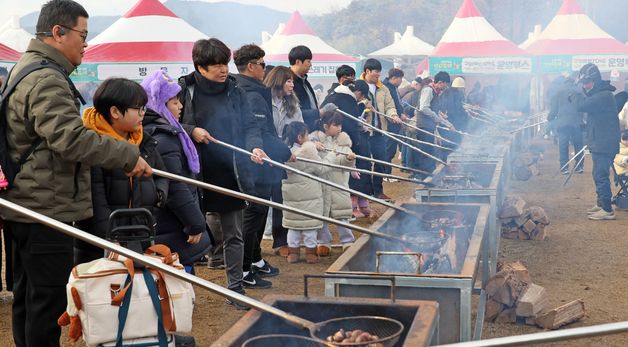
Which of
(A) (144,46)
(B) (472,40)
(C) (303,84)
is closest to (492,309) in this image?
(C) (303,84)

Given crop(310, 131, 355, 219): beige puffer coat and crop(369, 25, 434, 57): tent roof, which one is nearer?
crop(310, 131, 355, 219): beige puffer coat

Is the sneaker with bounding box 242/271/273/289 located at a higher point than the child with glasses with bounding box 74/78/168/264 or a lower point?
lower

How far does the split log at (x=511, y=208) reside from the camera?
923 centimetres

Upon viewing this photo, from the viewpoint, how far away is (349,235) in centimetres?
851

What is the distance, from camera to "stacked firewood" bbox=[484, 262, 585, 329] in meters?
5.74

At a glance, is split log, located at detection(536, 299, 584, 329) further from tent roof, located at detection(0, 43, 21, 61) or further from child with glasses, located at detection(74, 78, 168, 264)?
tent roof, located at detection(0, 43, 21, 61)

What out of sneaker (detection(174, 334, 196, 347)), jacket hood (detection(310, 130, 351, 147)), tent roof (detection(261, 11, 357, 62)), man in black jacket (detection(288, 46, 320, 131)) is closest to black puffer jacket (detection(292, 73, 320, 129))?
man in black jacket (detection(288, 46, 320, 131))

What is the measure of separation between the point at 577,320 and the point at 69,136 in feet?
13.9

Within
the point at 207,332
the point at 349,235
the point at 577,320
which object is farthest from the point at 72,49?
the point at 349,235

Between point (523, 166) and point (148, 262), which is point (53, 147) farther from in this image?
point (523, 166)

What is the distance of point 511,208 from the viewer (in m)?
9.33

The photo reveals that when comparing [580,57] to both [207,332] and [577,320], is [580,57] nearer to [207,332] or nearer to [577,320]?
[577,320]

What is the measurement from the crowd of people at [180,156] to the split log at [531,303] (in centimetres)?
221

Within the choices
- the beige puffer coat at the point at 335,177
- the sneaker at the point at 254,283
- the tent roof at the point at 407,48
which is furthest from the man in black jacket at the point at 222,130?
the tent roof at the point at 407,48
